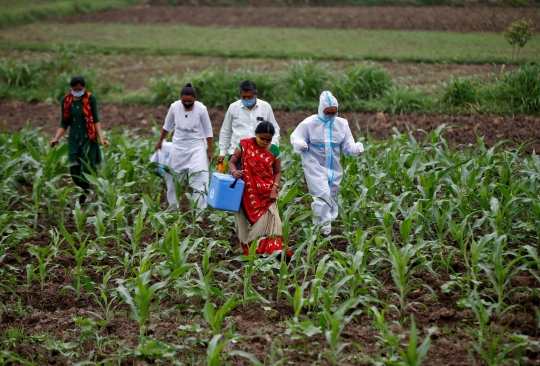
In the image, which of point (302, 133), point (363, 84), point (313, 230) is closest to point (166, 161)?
point (302, 133)

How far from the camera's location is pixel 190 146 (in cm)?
808

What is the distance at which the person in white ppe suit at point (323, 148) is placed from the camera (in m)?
7.07

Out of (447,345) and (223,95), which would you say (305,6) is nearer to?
(223,95)

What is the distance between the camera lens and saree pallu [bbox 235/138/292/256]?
6.67 m

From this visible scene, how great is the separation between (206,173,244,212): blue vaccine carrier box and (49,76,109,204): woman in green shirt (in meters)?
2.30

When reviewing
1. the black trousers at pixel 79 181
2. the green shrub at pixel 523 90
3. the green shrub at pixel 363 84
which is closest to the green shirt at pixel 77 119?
the black trousers at pixel 79 181

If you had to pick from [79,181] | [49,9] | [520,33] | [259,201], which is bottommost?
[79,181]

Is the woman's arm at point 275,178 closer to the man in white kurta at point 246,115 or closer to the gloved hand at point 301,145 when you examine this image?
the gloved hand at point 301,145

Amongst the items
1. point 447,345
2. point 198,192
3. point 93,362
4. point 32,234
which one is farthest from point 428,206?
point 32,234

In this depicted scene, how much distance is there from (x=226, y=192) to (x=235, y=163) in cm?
37

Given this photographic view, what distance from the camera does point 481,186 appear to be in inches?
289

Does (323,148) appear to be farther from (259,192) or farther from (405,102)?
(405,102)

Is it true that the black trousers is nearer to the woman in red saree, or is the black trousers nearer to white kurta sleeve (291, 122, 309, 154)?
the woman in red saree

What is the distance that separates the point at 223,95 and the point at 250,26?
627 centimetres
